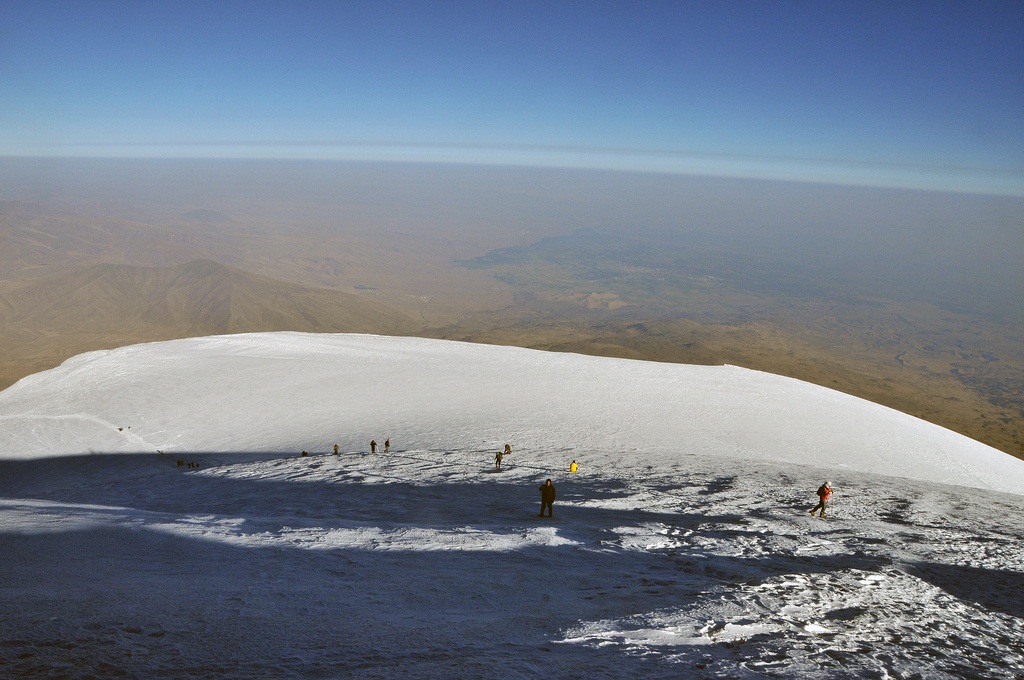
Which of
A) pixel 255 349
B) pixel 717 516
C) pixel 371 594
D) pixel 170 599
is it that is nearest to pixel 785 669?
pixel 371 594

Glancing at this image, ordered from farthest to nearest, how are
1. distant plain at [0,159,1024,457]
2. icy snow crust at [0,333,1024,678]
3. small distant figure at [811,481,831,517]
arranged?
distant plain at [0,159,1024,457] → small distant figure at [811,481,831,517] → icy snow crust at [0,333,1024,678]

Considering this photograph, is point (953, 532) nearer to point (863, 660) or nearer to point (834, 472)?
point (834, 472)

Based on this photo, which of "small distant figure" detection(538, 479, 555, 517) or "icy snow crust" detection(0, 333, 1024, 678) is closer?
"icy snow crust" detection(0, 333, 1024, 678)

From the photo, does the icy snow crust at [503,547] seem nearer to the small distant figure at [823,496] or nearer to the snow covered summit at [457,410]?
the snow covered summit at [457,410]

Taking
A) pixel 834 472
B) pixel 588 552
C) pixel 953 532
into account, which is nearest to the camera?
pixel 588 552

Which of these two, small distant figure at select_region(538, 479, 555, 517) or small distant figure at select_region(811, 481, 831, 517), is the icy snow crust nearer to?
small distant figure at select_region(811, 481, 831, 517)

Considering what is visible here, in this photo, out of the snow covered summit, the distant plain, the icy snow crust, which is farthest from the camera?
the distant plain

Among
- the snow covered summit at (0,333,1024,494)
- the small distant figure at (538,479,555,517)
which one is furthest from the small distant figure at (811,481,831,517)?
the snow covered summit at (0,333,1024,494)

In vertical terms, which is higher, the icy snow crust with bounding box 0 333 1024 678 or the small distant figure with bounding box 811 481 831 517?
the small distant figure with bounding box 811 481 831 517
